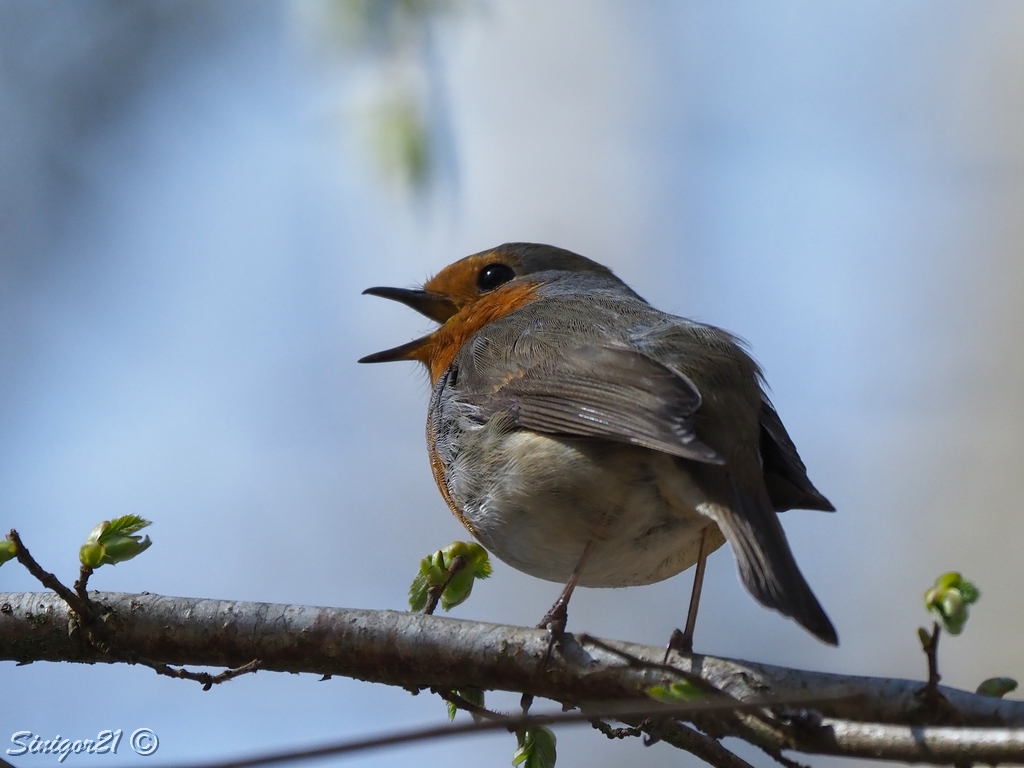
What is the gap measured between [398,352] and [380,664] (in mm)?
2055

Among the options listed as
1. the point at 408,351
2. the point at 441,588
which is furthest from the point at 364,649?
the point at 408,351

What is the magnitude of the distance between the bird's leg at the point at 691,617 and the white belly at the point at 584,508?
3 cm

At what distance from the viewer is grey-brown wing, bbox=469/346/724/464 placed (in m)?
3.05

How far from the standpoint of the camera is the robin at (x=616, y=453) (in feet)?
9.95

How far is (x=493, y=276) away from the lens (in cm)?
505

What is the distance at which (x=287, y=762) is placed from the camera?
1370 mm

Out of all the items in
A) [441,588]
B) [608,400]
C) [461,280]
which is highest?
[461,280]

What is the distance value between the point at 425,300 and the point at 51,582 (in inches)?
98.2

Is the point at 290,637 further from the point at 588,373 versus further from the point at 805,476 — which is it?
the point at 805,476

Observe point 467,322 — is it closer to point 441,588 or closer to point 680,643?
point 441,588

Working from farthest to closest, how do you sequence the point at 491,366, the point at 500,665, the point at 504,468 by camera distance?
the point at 491,366
the point at 504,468
the point at 500,665

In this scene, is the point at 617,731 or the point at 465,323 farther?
the point at 465,323

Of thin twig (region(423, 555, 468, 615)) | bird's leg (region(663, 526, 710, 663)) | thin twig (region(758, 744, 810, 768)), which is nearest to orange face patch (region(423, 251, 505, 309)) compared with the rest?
bird's leg (region(663, 526, 710, 663))

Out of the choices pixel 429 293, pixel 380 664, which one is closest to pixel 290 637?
pixel 380 664
